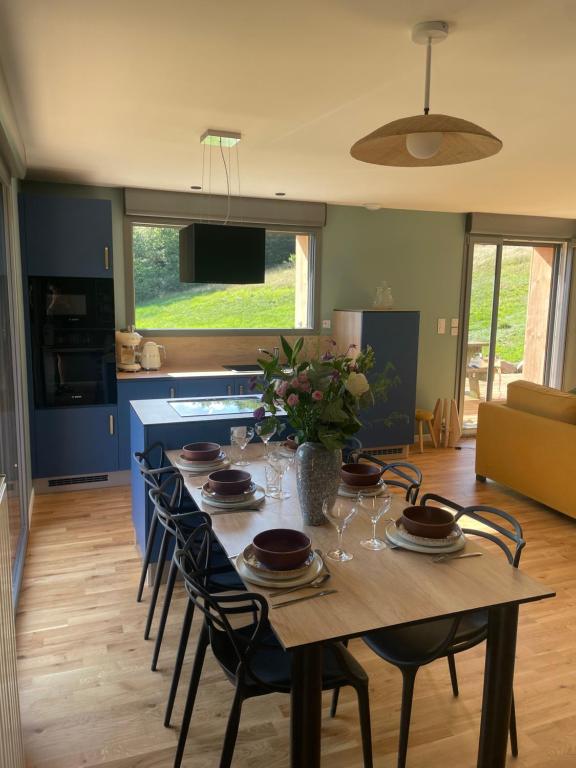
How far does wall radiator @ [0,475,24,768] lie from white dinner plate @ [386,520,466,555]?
121 centimetres

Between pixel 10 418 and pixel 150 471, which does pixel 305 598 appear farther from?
pixel 10 418

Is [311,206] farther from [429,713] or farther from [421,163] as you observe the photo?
[429,713]

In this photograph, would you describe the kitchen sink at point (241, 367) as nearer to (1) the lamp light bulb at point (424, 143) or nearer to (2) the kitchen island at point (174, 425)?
(2) the kitchen island at point (174, 425)

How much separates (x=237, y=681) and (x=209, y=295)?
15.0 ft

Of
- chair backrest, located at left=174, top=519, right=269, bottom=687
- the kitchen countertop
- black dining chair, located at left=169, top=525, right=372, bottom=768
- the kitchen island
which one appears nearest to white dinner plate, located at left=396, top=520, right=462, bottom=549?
black dining chair, located at left=169, top=525, right=372, bottom=768

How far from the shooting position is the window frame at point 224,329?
17.9ft

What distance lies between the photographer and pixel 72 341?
15.9 ft

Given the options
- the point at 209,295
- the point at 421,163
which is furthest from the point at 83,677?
the point at 209,295

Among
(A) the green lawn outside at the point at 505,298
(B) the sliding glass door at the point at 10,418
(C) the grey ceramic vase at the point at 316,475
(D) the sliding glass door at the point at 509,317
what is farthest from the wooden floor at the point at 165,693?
(A) the green lawn outside at the point at 505,298

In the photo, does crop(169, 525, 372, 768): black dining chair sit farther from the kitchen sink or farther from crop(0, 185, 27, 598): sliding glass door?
the kitchen sink

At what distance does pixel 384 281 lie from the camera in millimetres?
6473

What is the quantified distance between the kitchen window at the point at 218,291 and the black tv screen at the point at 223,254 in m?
1.62

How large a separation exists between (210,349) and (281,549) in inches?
162

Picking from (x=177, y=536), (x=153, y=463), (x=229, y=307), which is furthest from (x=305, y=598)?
(x=229, y=307)
